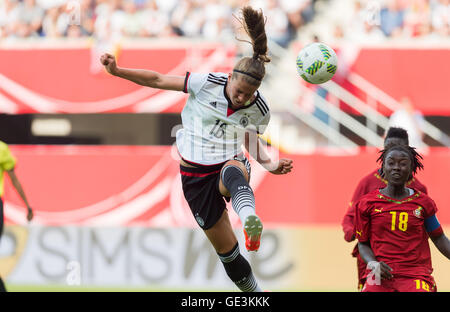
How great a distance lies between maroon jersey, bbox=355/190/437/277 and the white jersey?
1.34m

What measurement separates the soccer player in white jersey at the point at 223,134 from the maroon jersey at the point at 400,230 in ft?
3.12

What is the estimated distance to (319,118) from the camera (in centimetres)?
1448

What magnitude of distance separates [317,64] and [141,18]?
9.50 m

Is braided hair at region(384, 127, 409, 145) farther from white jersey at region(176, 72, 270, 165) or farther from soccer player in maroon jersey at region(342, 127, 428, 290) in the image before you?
white jersey at region(176, 72, 270, 165)

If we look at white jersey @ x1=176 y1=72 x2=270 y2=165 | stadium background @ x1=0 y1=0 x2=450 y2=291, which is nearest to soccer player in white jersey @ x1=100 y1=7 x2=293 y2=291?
white jersey @ x1=176 y1=72 x2=270 y2=165

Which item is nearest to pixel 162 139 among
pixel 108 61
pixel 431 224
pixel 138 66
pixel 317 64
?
pixel 138 66

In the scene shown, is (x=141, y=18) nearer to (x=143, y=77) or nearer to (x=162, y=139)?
(x=162, y=139)

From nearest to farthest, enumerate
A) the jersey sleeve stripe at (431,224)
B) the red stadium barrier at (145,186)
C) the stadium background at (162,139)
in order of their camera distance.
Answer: the jersey sleeve stripe at (431,224) < the stadium background at (162,139) < the red stadium barrier at (145,186)

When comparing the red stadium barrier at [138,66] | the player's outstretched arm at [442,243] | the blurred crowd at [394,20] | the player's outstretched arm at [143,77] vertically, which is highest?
the blurred crowd at [394,20]

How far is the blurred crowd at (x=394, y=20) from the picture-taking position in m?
15.0

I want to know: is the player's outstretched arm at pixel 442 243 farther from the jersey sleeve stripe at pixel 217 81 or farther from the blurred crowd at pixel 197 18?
the blurred crowd at pixel 197 18

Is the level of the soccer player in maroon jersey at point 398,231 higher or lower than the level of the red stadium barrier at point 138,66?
lower

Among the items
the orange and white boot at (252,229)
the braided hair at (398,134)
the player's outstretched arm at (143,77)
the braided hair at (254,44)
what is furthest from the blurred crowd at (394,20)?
the orange and white boot at (252,229)
